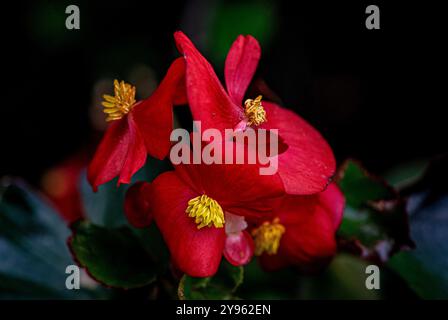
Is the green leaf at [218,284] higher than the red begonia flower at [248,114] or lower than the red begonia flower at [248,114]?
lower

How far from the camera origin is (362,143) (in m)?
1.33

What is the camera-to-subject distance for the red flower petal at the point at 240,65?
0.67m

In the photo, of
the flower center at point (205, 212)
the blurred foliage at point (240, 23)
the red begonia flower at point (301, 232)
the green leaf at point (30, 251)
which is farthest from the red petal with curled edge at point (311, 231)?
the blurred foliage at point (240, 23)

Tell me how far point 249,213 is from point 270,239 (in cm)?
9

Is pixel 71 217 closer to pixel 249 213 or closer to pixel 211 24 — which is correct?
pixel 211 24

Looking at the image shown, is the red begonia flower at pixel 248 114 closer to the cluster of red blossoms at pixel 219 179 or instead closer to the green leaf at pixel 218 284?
the cluster of red blossoms at pixel 219 179

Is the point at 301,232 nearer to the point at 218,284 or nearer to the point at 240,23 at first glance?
the point at 218,284

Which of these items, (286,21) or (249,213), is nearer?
(249,213)

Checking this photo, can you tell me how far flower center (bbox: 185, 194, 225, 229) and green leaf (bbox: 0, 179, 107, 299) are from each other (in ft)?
1.14

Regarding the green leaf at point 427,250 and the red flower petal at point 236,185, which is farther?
the green leaf at point 427,250

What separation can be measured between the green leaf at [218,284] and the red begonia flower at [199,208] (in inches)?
4.1

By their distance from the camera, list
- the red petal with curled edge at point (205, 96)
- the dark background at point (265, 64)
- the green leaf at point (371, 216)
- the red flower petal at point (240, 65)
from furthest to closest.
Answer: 1. the dark background at point (265, 64)
2. the green leaf at point (371, 216)
3. the red flower petal at point (240, 65)
4. the red petal with curled edge at point (205, 96)
